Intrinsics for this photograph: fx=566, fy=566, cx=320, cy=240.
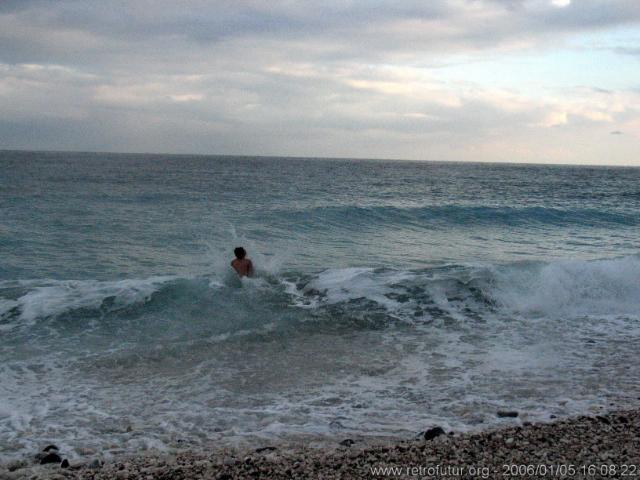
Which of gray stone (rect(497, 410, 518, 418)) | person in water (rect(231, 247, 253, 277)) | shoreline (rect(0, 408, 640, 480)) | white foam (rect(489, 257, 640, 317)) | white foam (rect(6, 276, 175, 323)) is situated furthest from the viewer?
person in water (rect(231, 247, 253, 277))

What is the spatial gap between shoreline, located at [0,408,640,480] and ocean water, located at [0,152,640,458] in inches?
13.6

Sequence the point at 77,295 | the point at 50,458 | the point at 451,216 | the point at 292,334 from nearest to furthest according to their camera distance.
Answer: the point at 50,458
the point at 292,334
the point at 77,295
the point at 451,216

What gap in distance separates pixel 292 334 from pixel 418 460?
4731 millimetres

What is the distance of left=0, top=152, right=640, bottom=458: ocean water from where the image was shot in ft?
20.3

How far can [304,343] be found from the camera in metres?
9.02

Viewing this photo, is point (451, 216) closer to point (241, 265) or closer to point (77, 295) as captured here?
point (241, 265)

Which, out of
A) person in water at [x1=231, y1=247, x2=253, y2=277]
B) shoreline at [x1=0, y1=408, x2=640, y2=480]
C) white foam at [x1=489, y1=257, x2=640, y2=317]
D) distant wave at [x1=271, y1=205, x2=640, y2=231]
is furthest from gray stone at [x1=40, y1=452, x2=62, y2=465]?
distant wave at [x1=271, y1=205, x2=640, y2=231]

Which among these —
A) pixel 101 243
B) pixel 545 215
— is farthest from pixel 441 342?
pixel 545 215

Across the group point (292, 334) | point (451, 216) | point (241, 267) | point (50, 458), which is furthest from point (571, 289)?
point (451, 216)

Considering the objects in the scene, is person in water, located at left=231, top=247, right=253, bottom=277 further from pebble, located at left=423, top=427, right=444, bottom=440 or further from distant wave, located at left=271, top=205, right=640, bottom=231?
distant wave, located at left=271, top=205, right=640, bottom=231

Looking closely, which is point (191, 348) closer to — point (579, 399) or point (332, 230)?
point (579, 399)

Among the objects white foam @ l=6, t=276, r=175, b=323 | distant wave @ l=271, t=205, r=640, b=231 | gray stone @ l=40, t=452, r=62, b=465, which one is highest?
distant wave @ l=271, t=205, r=640, b=231

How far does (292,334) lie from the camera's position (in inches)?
374

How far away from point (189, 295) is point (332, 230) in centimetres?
1106
